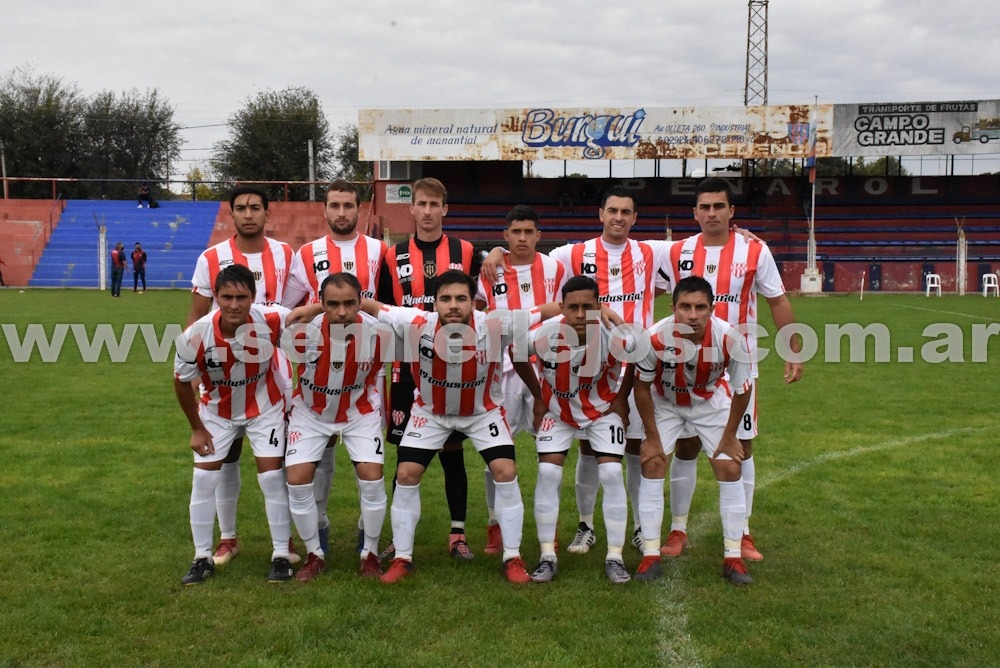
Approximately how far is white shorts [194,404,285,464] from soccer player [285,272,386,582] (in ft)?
0.22

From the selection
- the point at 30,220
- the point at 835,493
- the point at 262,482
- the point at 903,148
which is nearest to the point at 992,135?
the point at 903,148

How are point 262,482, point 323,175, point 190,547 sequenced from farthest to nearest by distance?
point 323,175 → point 190,547 → point 262,482

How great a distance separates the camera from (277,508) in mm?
4371

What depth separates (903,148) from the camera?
32.4 m

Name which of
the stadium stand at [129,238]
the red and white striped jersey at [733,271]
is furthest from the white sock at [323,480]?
the stadium stand at [129,238]

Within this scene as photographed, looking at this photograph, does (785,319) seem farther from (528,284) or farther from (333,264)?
(333,264)

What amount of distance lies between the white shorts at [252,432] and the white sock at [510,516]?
3.80 ft

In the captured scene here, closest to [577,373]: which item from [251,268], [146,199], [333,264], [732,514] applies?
[732,514]

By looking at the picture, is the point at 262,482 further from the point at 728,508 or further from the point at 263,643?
the point at 728,508

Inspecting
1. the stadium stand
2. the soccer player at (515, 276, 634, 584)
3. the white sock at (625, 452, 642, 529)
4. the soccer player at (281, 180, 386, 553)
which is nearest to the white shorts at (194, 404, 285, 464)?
the soccer player at (281, 180, 386, 553)

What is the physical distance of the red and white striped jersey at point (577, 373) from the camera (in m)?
4.34

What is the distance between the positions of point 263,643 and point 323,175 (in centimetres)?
5447

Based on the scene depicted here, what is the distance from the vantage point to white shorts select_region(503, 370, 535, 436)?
188 inches

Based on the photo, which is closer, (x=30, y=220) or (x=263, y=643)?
(x=263, y=643)
